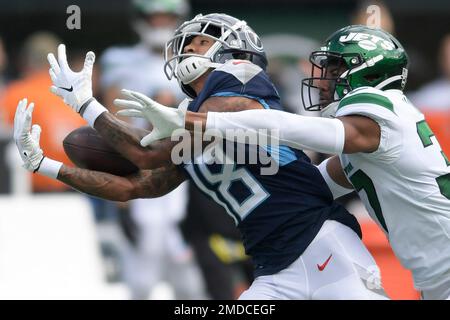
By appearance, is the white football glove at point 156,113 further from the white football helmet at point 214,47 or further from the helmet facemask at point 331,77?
the helmet facemask at point 331,77

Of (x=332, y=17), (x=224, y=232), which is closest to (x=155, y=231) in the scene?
(x=224, y=232)

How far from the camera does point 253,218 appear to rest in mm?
4758

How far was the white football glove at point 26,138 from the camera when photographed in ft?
16.1

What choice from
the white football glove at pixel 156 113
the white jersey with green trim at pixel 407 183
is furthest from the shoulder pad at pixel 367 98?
the white football glove at pixel 156 113

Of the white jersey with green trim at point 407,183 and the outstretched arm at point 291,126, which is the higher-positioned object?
the outstretched arm at point 291,126

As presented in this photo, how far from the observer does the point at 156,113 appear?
437cm

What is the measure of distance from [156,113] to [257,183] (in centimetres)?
59

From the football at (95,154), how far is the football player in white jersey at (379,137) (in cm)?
64

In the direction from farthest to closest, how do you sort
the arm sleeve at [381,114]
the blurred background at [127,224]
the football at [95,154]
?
the blurred background at [127,224], the football at [95,154], the arm sleeve at [381,114]

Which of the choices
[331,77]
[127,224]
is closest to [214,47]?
[331,77]

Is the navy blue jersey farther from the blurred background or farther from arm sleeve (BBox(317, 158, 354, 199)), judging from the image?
the blurred background

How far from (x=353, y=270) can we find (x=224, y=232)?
10.4 ft

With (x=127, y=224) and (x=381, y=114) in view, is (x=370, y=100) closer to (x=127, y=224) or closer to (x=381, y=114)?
(x=381, y=114)

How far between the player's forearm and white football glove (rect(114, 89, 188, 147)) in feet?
1.97
